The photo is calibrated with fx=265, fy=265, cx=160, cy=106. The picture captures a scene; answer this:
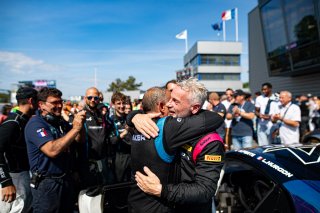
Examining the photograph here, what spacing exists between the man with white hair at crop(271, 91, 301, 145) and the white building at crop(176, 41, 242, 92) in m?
38.6

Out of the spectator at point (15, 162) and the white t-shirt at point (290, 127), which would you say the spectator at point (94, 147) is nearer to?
the spectator at point (15, 162)

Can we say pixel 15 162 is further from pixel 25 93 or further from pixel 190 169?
pixel 190 169

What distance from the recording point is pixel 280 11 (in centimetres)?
1483

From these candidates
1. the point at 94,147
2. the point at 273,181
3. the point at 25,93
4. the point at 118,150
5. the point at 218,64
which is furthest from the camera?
the point at 218,64

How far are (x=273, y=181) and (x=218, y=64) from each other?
44.6m

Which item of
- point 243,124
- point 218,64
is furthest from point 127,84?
point 243,124

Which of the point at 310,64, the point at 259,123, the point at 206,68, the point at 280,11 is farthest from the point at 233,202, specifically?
the point at 206,68

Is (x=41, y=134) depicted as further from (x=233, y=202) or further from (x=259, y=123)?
(x=259, y=123)

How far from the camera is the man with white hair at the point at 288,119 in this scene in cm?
521

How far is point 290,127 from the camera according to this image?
5.32 m

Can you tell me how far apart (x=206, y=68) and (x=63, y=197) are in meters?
43.4

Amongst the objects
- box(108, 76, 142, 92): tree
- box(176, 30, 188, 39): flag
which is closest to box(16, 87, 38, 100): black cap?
box(176, 30, 188, 39): flag

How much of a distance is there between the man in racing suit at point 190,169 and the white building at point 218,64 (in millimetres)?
42632

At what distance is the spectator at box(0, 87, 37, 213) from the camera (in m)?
2.72
